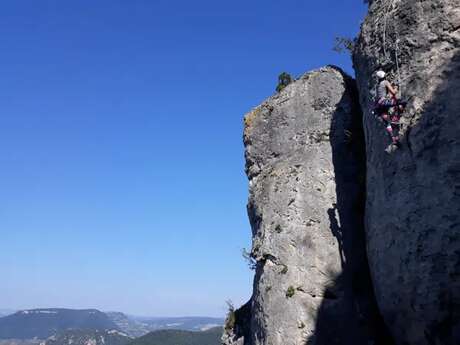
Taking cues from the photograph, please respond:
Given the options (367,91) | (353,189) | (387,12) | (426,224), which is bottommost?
(426,224)

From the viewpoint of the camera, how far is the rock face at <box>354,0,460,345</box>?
13352 mm

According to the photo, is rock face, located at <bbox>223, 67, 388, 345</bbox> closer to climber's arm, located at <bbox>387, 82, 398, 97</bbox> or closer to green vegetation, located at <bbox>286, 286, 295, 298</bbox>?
green vegetation, located at <bbox>286, 286, 295, 298</bbox>

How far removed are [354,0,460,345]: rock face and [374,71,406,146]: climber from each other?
28cm

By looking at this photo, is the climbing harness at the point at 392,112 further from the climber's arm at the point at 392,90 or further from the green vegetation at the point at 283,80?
the green vegetation at the point at 283,80

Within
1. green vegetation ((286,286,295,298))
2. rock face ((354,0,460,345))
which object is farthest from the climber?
green vegetation ((286,286,295,298))

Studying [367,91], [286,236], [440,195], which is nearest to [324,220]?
[286,236]

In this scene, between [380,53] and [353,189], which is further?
[353,189]

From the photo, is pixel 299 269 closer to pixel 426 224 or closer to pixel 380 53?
pixel 426 224

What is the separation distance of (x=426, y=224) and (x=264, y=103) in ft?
41.5

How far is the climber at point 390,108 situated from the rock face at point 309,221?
482 cm

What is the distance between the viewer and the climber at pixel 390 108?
15.5m

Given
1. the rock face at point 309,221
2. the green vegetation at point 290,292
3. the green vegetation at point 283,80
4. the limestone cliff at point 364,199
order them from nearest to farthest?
the limestone cliff at point 364,199
the rock face at point 309,221
the green vegetation at point 290,292
the green vegetation at point 283,80

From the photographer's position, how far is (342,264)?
18953mm

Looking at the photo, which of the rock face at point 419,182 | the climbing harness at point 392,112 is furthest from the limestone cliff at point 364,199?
the climbing harness at point 392,112
